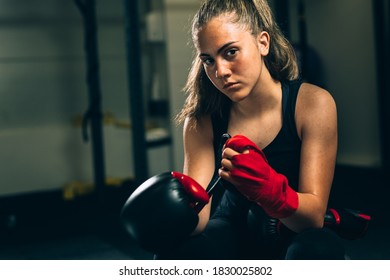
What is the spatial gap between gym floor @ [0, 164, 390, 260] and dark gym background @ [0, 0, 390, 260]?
2cm

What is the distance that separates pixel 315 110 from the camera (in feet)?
3.85

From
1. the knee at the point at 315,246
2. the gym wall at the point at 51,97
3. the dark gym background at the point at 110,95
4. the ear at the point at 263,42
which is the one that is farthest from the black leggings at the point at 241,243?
the gym wall at the point at 51,97

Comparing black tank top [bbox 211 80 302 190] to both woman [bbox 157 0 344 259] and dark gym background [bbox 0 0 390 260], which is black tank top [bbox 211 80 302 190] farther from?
dark gym background [bbox 0 0 390 260]

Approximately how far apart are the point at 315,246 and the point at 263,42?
1.58 ft

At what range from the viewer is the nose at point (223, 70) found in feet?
3.75

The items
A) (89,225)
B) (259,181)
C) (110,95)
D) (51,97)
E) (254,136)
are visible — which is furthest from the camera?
(110,95)

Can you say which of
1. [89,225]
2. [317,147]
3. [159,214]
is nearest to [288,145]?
[317,147]

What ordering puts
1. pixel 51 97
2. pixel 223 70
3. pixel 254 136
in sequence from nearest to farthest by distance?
pixel 223 70
pixel 254 136
pixel 51 97

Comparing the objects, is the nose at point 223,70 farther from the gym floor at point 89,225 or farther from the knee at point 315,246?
the gym floor at point 89,225

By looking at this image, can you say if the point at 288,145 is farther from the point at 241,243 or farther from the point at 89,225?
the point at 89,225

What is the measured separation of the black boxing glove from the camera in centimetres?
108

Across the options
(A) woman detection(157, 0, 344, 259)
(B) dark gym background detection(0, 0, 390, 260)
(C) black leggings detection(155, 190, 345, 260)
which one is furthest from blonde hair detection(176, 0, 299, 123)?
(B) dark gym background detection(0, 0, 390, 260)

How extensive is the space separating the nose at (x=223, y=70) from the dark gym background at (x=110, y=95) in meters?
2.28
